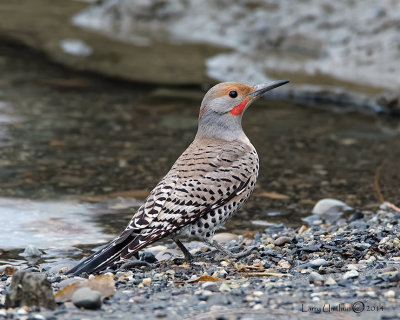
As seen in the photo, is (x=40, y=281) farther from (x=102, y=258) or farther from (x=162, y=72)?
(x=162, y=72)

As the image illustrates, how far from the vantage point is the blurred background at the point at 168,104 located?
24.8 ft

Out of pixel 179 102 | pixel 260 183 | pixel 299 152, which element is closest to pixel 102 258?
pixel 260 183

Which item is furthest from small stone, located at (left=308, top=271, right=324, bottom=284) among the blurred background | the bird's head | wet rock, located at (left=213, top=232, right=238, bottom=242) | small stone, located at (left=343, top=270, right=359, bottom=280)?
the blurred background

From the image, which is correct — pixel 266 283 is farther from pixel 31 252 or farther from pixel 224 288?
pixel 31 252

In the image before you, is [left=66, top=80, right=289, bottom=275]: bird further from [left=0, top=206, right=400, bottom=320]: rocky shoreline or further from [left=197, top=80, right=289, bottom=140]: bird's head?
[left=0, top=206, right=400, bottom=320]: rocky shoreline

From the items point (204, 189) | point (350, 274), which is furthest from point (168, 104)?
point (350, 274)

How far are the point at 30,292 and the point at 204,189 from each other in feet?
5.47

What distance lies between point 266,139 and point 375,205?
240 cm

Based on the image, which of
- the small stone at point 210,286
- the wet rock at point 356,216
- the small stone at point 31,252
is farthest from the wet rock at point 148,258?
the wet rock at point 356,216

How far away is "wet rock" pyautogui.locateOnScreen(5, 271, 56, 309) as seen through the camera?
13.1 ft

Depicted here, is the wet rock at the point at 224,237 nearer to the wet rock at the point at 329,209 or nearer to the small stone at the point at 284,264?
the wet rock at the point at 329,209

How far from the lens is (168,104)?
10.9 meters

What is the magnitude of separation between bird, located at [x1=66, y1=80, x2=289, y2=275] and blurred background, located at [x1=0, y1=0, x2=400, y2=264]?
133 centimetres

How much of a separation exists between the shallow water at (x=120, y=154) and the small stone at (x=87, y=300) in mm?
2188
